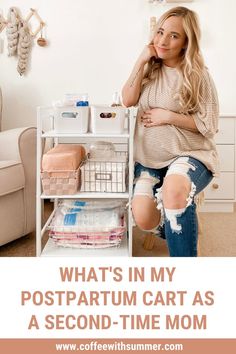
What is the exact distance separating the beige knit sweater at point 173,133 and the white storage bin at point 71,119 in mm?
213

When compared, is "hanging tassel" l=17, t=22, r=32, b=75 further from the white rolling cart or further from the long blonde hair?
the long blonde hair

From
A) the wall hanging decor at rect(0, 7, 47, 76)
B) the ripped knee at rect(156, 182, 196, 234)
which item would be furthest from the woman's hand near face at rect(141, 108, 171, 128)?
the wall hanging decor at rect(0, 7, 47, 76)

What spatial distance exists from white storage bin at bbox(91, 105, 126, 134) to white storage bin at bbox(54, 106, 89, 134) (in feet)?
0.11

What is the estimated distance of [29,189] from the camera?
1.88 meters

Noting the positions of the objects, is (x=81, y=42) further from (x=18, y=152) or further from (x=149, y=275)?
(x=149, y=275)

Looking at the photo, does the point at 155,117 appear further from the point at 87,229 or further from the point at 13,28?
the point at 13,28

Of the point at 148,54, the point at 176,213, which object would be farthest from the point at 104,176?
the point at 148,54

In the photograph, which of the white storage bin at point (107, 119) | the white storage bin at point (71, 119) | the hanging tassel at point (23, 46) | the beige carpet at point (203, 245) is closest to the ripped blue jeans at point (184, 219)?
the white storage bin at point (107, 119)

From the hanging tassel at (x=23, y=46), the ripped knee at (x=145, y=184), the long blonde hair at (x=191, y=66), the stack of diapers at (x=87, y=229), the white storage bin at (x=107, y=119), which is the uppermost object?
the hanging tassel at (x=23, y=46)

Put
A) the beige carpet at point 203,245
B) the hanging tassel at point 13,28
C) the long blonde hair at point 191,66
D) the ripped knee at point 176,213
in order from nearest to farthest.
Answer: the ripped knee at point 176,213, the long blonde hair at point 191,66, the beige carpet at point 203,245, the hanging tassel at point 13,28

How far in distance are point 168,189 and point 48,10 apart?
1.97 metres

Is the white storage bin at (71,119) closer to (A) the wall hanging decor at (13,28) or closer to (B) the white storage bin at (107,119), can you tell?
(B) the white storage bin at (107,119)

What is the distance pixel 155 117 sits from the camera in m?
1.48

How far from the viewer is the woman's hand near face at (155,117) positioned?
4.80 ft
